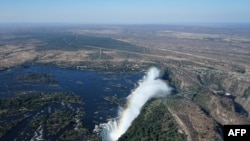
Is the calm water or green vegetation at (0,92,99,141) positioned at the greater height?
green vegetation at (0,92,99,141)

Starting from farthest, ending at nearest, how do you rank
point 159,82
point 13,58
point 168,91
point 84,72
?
point 13,58 → point 84,72 → point 159,82 → point 168,91

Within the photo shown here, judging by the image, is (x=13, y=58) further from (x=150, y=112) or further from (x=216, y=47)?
(x=216, y=47)

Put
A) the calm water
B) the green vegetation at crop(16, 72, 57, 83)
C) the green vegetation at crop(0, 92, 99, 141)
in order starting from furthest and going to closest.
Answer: the green vegetation at crop(16, 72, 57, 83), the calm water, the green vegetation at crop(0, 92, 99, 141)

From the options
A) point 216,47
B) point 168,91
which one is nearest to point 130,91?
point 168,91

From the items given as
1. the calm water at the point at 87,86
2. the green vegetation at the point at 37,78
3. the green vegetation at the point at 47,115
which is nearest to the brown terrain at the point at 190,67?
the calm water at the point at 87,86

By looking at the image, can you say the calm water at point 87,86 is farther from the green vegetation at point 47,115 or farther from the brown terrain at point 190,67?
the brown terrain at point 190,67

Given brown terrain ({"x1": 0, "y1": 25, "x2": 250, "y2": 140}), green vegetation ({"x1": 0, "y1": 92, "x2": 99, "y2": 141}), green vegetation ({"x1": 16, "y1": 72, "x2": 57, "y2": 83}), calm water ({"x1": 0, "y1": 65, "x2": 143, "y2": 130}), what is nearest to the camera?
green vegetation ({"x1": 0, "y1": 92, "x2": 99, "y2": 141})

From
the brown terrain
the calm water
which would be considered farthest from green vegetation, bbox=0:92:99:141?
the brown terrain

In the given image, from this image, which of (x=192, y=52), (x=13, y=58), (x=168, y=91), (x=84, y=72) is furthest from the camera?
(x=192, y=52)

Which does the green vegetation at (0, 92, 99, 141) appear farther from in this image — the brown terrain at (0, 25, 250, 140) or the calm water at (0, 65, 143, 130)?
the brown terrain at (0, 25, 250, 140)
